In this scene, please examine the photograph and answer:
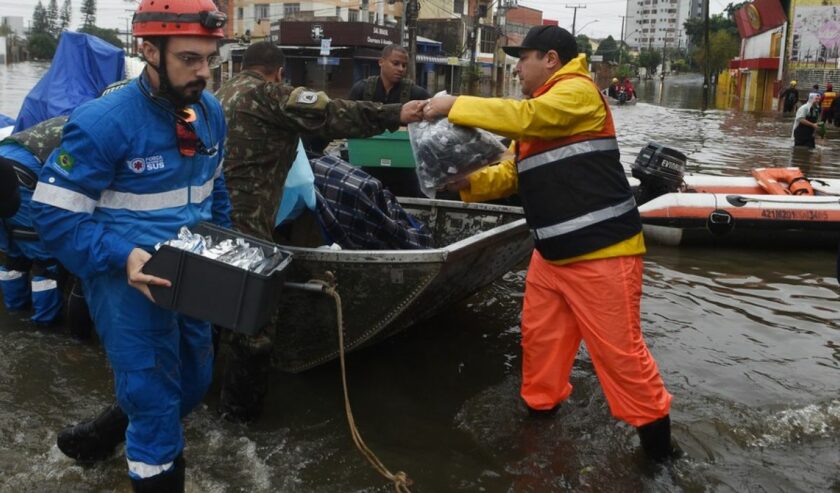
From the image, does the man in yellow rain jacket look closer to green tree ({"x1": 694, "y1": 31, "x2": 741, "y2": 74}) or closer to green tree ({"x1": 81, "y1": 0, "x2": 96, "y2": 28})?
green tree ({"x1": 694, "y1": 31, "x2": 741, "y2": 74})

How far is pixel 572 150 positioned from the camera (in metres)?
3.36

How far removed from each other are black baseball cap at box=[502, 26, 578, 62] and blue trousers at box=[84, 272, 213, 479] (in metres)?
2.03

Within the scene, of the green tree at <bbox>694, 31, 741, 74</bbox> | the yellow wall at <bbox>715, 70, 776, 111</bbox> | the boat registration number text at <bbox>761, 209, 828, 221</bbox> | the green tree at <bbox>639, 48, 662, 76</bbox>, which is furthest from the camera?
the green tree at <bbox>639, 48, 662, 76</bbox>

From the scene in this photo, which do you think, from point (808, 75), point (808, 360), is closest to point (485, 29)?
point (808, 75)

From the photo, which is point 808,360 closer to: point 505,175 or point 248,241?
point 505,175

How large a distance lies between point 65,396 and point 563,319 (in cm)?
275

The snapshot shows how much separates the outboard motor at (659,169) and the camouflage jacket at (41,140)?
5830mm

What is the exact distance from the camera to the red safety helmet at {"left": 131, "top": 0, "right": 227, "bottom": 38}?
247 cm

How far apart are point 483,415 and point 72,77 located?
4639mm

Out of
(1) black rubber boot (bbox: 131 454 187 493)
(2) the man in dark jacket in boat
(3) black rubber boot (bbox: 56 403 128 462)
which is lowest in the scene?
(3) black rubber boot (bbox: 56 403 128 462)

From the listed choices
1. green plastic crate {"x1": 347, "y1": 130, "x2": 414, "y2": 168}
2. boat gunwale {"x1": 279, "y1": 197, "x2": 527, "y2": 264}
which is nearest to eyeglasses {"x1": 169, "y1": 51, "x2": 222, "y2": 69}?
boat gunwale {"x1": 279, "y1": 197, "x2": 527, "y2": 264}

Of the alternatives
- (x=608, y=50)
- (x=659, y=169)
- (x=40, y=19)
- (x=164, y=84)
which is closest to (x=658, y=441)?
(x=164, y=84)

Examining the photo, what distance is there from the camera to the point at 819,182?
9250mm

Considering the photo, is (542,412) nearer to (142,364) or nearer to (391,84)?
(142,364)
